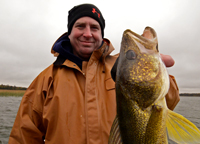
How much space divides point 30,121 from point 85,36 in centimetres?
185

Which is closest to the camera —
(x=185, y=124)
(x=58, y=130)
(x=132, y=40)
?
(x=185, y=124)

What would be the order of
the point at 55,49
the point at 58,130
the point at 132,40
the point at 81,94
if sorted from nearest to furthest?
1. the point at 132,40
2. the point at 58,130
3. the point at 81,94
4. the point at 55,49

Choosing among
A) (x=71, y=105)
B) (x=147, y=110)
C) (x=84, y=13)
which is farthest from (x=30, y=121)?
(x=84, y=13)

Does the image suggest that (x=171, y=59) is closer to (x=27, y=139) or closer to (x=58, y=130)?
(x=58, y=130)

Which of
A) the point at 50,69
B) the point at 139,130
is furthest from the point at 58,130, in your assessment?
the point at 139,130

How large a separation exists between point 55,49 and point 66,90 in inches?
40.2

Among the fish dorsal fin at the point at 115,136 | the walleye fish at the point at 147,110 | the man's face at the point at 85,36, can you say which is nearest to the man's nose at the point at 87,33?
the man's face at the point at 85,36

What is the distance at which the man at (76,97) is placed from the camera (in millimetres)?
2547

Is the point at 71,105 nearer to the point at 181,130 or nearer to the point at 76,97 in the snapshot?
the point at 76,97

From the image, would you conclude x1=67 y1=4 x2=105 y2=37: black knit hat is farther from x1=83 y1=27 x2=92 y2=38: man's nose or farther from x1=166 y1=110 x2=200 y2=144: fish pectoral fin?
x1=166 y1=110 x2=200 y2=144: fish pectoral fin

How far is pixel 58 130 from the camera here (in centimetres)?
258

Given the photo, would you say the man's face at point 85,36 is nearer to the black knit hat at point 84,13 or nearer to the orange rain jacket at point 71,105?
the black knit hat at point 84,13

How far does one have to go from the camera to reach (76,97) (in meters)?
2.74

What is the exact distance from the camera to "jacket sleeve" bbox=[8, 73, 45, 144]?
286cm
